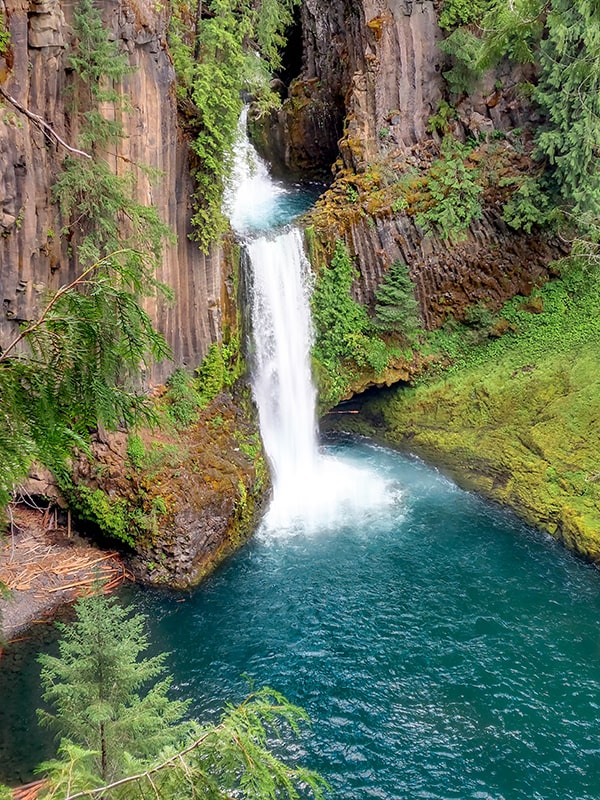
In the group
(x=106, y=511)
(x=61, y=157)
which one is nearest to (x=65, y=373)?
(x=61, y=157)

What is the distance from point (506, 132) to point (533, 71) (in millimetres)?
1799

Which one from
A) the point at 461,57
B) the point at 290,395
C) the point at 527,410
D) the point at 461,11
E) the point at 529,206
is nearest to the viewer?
the point at 527,410

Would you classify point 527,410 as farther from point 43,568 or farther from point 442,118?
point 43,568

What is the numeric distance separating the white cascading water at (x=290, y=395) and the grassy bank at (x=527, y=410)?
2.58m

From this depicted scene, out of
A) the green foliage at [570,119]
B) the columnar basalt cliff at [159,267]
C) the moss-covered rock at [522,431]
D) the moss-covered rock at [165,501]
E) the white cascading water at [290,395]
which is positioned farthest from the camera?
the white cascading water at [290,395]

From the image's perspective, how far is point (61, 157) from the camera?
37.0 ft

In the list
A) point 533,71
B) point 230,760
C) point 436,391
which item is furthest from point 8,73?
point 533,71

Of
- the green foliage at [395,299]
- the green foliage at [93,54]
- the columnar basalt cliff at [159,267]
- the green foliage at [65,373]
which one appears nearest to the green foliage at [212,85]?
the columnar basalt cliff at [159,267]

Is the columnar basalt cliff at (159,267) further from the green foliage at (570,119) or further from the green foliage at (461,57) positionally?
the green foliage at (570,119)

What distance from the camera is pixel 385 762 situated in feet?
29.4

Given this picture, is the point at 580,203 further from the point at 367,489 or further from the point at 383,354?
the point at 367,489

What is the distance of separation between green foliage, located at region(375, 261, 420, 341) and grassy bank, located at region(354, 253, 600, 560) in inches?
61.6

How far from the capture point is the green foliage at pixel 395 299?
17875 millimetres

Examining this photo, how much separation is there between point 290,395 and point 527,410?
6717 mm
